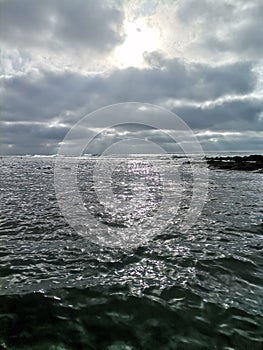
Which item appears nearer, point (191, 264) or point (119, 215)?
point (191, 264)

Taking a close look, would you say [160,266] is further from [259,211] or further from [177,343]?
[259,211]

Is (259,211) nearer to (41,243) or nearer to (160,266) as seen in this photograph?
(160,266)

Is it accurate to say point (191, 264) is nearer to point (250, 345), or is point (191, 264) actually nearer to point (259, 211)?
point (250, 345)

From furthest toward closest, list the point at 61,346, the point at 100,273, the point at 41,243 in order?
1. the point at 41,243
2. the point at 100,273
3. the point at 61,346

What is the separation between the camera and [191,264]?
9.26 m

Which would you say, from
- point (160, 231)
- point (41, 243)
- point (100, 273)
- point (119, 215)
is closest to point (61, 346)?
point (100, 273)

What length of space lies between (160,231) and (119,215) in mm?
4562

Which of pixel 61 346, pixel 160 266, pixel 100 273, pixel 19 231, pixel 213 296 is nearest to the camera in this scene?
pixel 61 346

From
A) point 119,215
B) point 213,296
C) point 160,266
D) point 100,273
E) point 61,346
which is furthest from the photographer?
point 119,215

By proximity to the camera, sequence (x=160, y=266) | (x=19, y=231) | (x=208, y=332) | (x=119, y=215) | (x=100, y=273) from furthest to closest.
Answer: (x=119, y=215) < (x=19, y=231) < (x=160, y=266) < (x=100, y=273) < (x=208, y=332)

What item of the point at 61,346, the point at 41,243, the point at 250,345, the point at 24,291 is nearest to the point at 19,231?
the point at 41,243

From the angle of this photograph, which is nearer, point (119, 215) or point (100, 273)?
point (100, 273)

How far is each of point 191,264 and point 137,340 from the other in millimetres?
4279

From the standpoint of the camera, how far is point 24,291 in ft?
23.8
